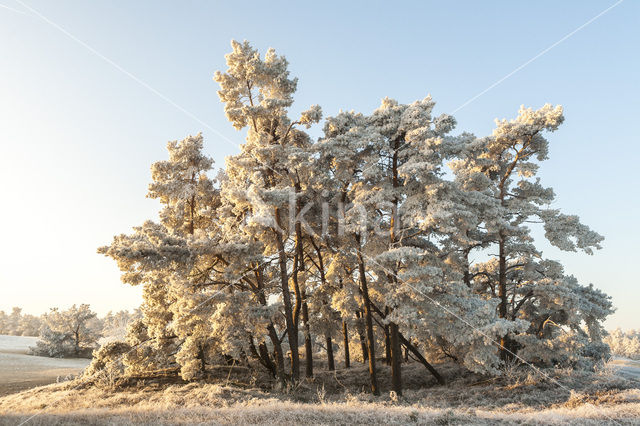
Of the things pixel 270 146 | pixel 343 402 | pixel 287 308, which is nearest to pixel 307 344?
pixel 287 308

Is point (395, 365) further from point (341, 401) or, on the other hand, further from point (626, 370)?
point (626, 370)

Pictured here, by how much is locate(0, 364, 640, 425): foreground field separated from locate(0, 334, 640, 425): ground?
0.10 ft

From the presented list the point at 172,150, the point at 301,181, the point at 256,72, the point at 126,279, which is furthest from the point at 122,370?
the point at 256,72

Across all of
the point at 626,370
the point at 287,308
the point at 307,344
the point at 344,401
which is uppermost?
the point at 287,308

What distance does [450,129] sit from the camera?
Answer: 1733cm

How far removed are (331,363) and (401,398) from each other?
947cm

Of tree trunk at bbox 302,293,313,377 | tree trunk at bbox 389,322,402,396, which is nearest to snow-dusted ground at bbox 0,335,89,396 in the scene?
tree trunk at bbox 302,293,313,377

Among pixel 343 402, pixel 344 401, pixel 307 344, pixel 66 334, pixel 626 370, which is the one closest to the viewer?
pixel 343 402

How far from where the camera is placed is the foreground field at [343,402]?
10164mm

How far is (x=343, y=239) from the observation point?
1934 centimetres

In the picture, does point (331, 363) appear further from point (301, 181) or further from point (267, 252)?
point (301, 181)

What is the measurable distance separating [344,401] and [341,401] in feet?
3.61

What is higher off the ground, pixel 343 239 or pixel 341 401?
pixel 343 239

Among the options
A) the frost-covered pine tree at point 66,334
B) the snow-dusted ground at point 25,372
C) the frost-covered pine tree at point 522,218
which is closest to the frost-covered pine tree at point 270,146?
the frost-covered pine tree at point 522,218
